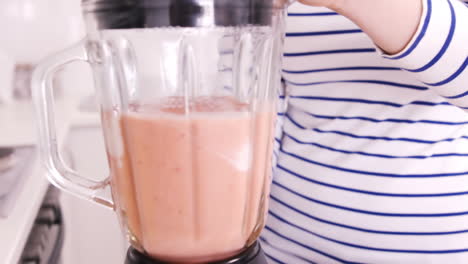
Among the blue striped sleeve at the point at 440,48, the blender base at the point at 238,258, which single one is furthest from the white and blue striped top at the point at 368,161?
the blender base at the point at 238,258

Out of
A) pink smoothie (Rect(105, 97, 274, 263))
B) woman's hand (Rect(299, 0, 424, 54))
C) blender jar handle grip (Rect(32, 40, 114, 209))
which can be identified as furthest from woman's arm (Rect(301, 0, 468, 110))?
A: blender jar handle grip (Rect(32, 40, 114, 209))

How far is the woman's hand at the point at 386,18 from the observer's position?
0.37 metres

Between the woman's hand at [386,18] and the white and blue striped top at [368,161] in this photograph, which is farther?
the white and blue striped top at [368,161]

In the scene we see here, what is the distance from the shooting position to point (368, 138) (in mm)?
575

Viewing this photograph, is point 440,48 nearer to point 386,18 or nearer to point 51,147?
point 386,18

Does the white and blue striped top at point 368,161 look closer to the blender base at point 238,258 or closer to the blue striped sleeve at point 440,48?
the blue striped sleeve at point 440,48

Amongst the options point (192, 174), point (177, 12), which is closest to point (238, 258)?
point (192, 174)

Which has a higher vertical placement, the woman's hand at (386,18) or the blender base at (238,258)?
the woman's hand at (386,18)

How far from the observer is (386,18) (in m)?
0.37

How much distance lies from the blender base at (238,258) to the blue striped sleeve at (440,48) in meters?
0.20

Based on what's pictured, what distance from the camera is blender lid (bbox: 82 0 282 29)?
1.02 feet

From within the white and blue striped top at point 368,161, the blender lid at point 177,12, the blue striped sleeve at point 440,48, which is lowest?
the white and blue striped top at point 368,161

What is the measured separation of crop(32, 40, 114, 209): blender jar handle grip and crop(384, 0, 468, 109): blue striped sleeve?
0.27 meters

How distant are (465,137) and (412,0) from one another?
0.25m
